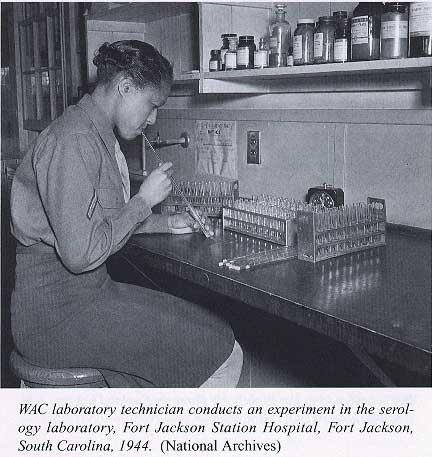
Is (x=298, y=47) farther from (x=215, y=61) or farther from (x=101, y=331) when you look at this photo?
(x=101, y=331)

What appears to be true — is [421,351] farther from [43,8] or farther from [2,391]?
[43,8]

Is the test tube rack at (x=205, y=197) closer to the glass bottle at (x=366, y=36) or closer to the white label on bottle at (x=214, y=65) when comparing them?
the white label on bottle at (x=214, y=65)

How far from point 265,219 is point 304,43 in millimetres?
564

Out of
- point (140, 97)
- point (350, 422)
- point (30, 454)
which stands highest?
point (140, 97)

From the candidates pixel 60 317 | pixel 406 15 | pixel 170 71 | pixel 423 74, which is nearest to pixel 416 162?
pixel 423 74

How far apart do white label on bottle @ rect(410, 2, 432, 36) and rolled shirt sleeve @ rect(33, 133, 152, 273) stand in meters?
0.90

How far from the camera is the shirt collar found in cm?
178

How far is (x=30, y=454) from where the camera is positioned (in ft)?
4.96

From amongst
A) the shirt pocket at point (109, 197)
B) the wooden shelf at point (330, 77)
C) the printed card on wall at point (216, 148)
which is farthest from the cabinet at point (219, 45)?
the shirt pocket at point (109, 197)

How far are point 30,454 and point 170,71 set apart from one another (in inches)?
44.2

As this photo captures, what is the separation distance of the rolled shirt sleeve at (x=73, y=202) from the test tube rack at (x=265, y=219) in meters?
0.45

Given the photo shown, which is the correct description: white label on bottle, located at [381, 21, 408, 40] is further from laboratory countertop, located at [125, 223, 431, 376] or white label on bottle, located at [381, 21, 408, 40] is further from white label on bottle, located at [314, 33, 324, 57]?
laboratory countertop, located at [125, 223, 431, 376]

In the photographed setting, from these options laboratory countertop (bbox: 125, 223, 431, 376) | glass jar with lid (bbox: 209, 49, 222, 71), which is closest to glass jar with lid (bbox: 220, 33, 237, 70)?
glass jar with lid (bbox: 209, 49, 222, 71)

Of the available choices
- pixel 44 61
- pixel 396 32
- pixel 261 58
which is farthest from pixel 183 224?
pixel 44 61
